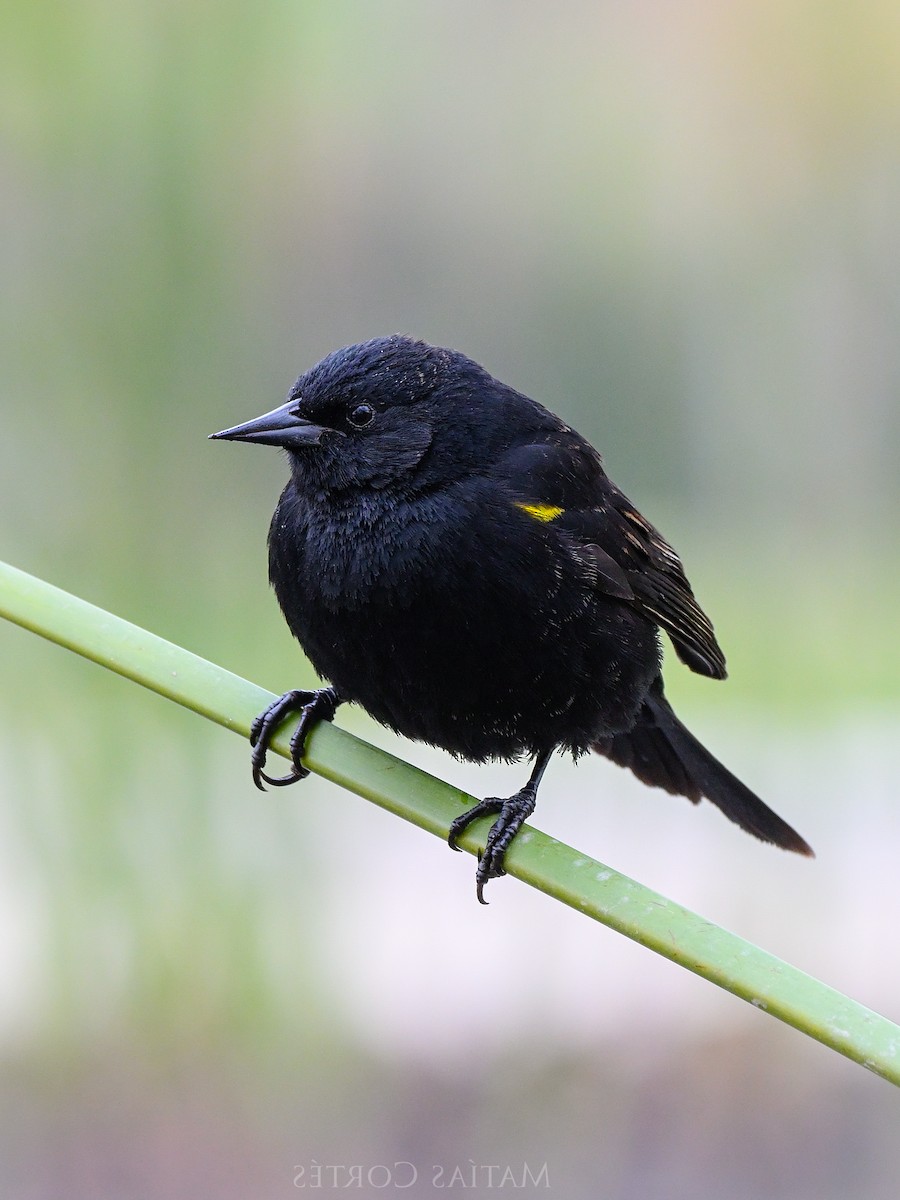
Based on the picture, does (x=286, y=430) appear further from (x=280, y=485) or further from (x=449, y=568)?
(x=280, y=485)

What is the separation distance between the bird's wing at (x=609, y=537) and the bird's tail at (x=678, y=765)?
0.13m

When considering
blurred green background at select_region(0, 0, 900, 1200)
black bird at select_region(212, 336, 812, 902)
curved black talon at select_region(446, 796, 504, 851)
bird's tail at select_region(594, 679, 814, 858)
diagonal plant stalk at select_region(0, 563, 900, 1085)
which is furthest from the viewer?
blurred green background at select_region(0, 0, 900, 1200)

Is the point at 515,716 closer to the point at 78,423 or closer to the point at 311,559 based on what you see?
the point at 311,559

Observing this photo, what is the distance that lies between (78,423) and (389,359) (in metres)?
0.93

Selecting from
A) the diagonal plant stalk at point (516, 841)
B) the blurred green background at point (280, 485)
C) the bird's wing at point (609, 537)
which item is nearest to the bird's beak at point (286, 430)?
the bird's wing at point (609, 537)

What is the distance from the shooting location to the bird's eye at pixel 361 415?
2.02m

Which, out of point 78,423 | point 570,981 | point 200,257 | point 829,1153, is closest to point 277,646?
point 78,423

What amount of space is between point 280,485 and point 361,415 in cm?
98

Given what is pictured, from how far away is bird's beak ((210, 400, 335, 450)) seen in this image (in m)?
1.97

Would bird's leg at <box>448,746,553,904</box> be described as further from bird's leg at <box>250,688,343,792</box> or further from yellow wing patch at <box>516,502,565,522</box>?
yellow wing patch at <box>516,502,565,522</box>

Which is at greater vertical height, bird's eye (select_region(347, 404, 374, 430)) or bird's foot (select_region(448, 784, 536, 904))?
bird's eye (select_region(347, 404, 374, 430))

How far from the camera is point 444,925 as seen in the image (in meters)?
3.66

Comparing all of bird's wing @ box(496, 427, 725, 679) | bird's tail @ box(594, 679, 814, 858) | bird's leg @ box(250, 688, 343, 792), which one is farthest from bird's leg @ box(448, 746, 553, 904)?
bird's tail @ box(594, 679, 814, 858)

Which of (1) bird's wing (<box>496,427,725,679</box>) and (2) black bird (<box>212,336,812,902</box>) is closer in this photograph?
(2) black bird (<box>212,336,812,902</box>)
